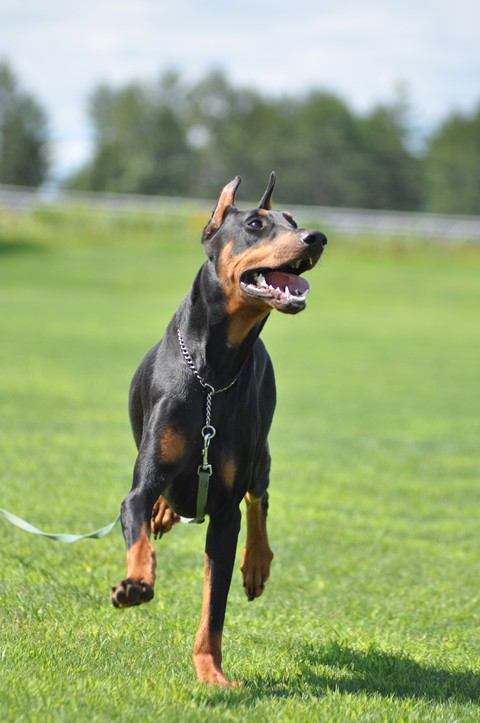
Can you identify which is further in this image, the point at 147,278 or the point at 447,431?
the point at 147,278

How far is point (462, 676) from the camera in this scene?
554cm

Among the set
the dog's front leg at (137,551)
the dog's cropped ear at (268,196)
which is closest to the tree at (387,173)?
the dog's cropped ear at (268,196)

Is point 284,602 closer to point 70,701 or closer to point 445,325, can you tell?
point 70,701

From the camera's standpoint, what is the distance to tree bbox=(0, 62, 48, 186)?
93.5 meters

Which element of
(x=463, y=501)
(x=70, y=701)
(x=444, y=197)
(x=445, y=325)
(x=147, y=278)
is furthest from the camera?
(x=444, y=197)

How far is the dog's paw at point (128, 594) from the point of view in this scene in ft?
14.1

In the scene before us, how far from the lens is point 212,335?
522 centimetres

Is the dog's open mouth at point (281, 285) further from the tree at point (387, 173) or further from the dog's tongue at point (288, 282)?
the tree at point (387, 173)

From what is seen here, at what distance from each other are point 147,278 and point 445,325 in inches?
578

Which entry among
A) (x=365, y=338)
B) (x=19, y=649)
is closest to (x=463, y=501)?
(x=19, y=649)

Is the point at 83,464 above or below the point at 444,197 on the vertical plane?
below

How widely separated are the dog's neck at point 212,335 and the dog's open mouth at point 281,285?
0.21 meters

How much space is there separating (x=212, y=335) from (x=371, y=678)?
6.21 feet

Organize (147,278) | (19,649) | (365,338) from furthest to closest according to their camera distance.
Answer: (147,278)
(365,338)
(19,649)
